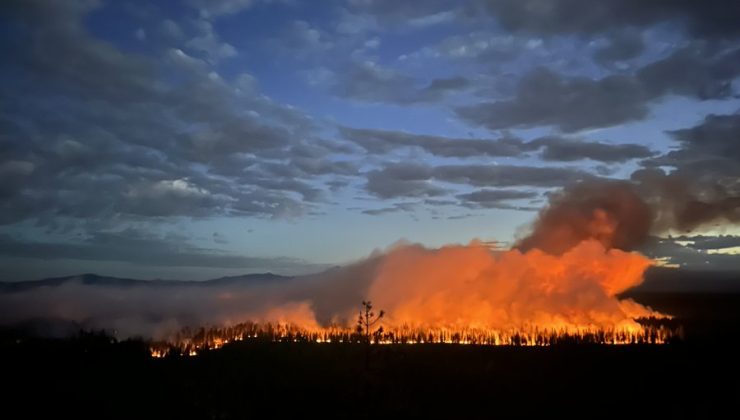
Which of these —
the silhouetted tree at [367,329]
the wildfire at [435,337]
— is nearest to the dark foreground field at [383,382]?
the silhouetted tree at [367,329]

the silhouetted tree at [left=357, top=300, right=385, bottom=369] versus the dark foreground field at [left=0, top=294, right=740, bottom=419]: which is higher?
the silhouetted tree at [left=357, top=300, right=385, bottom=369]

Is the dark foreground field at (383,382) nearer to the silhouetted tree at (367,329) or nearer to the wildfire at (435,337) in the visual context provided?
the silhouetted tree at (367,329)

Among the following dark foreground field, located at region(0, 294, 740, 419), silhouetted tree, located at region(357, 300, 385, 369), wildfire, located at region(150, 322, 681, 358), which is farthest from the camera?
wildfire, located at region(150, 322, 681, 358)

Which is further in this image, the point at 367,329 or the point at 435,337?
the point at 435,337

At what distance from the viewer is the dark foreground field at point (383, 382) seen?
188 ft

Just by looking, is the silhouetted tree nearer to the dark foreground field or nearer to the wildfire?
the wildfire

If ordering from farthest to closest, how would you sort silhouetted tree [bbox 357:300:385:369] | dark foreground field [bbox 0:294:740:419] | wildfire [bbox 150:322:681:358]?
1. wildfire [bbox 150:322:681:358]
2. silhouetted tree [bbox 357:300:385:369]
3. dark foreground field [bbox 0:294:740:419]

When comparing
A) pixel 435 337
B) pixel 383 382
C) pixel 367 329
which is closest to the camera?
pixel 383 382

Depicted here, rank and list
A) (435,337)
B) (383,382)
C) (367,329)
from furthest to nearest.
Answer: (435,337), (367,329), (383,382)

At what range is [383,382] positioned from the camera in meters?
66.4

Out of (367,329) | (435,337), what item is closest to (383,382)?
(367,329)

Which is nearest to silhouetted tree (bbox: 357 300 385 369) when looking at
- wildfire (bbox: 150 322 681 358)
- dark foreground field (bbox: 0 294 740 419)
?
wildfire (bbox: 150 322 681 358)

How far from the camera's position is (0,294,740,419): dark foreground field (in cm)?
5734

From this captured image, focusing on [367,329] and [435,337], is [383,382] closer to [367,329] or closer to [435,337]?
[367,329]
